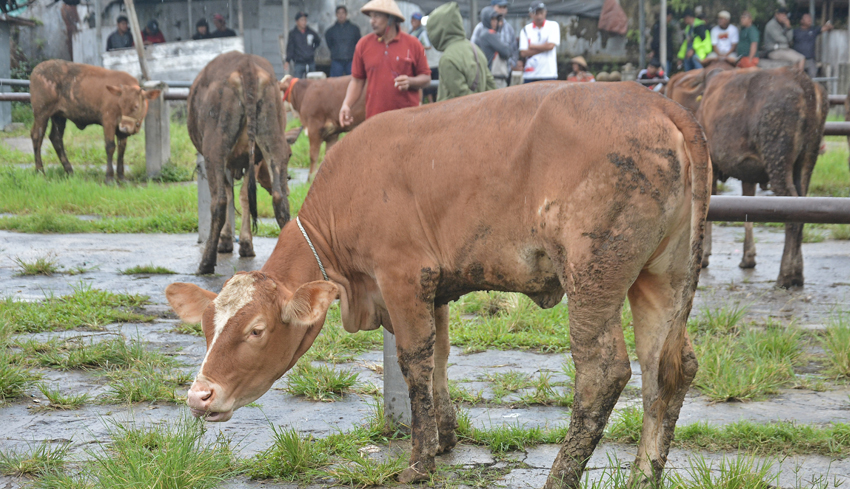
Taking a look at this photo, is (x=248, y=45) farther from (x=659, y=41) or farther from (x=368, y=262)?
(x=368, y=262)

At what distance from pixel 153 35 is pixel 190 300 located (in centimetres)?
1668

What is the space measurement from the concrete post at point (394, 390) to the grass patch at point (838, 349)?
2416 mm

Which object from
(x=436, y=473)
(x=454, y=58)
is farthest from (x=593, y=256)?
(x=454, y=58)

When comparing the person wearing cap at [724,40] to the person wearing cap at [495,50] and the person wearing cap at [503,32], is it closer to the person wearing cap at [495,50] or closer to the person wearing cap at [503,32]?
the person wearing cap at [503,32]

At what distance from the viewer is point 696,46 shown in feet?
55.5

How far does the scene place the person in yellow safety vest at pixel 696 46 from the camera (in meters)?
16.9

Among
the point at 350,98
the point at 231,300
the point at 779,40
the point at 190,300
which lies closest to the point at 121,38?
the point at 350,98

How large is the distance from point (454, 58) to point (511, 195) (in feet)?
18.6

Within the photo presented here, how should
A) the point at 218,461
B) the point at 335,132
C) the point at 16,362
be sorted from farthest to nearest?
1. the point at 335,132
2. the point at 16,362
3. the point at 218,461

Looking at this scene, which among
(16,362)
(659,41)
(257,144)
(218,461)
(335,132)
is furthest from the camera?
(659,41)

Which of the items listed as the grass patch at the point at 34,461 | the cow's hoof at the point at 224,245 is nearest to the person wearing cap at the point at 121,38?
the cow's hoof at the point at 224,245

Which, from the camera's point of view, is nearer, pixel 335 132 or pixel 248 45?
pixel 335 132

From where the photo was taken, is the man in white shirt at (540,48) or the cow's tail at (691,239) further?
the man in white shirt at (540,48)

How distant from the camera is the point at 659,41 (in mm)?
19641
